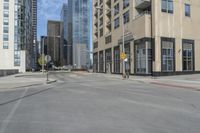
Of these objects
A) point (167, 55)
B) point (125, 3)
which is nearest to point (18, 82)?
point (167, 55)

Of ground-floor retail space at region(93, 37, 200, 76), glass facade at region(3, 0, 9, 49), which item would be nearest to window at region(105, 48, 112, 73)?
ground-floor retail space at region(93, 37, 200, 76)

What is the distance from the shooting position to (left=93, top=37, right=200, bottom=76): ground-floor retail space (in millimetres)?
47312

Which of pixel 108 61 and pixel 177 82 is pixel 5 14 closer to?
pixel 108 61

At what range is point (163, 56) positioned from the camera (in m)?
47.9

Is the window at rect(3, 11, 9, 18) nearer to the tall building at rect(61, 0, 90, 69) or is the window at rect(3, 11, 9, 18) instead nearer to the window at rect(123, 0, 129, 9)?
the tall building at rect(61, 0, 90, 69)

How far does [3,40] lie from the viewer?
98.8m

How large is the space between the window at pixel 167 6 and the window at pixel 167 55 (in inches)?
209

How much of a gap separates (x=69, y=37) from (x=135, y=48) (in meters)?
92.2

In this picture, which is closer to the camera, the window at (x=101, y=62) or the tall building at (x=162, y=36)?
the tall building at (x=162, y=36)

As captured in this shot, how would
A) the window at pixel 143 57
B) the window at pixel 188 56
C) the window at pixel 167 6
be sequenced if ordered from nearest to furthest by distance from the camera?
the window at pixel 167 6
the window at pixel 143 57
the window at pixel 188 56

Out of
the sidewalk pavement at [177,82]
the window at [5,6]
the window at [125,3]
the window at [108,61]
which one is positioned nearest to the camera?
the sidewalk pavement at [177,82]

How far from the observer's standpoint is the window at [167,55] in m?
47.8

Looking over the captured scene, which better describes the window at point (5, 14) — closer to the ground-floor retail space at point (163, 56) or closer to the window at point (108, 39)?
the window at point (108, 39)

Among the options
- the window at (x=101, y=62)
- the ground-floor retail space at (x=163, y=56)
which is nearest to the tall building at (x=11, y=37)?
the window at (x=101, y=62)
